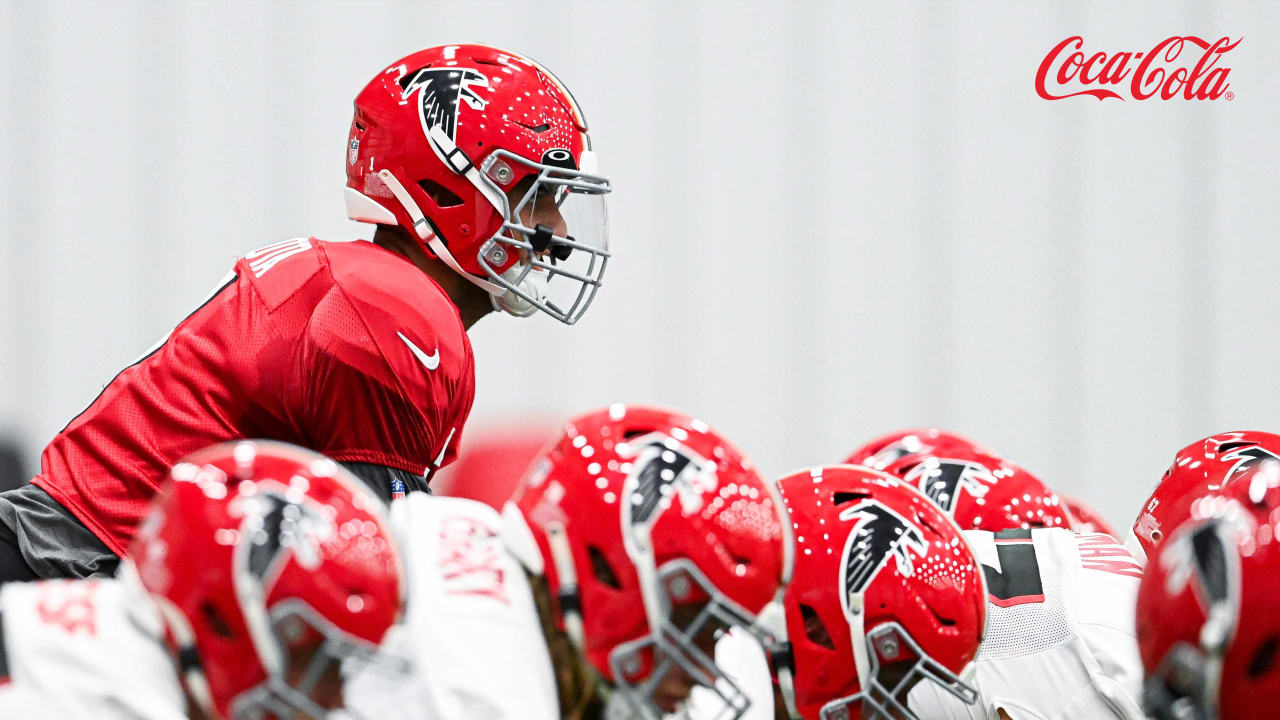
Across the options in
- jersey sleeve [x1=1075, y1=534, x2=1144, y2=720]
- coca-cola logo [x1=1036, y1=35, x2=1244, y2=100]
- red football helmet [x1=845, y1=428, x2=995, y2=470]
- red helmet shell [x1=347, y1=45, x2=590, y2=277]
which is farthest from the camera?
coca-cola logo [x1=1036, y1=35, x2=1244, y2=100]

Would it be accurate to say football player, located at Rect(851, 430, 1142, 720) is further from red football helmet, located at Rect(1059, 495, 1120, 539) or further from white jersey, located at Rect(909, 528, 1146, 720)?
red football helmet, located at Rect(1059, 495, 1120, 539)

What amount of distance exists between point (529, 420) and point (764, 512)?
7.11ft

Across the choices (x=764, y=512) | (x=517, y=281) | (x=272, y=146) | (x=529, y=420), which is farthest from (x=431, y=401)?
(x=272, y=146)

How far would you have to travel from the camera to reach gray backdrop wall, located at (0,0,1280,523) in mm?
3389

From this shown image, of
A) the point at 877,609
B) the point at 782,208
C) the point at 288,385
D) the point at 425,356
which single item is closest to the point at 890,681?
the point at 877,609

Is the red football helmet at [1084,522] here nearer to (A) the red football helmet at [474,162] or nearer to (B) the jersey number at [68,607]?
Result: (A) the red football helmet at [474,162]

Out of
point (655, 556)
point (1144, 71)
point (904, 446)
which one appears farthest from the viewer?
point (1144, 71)

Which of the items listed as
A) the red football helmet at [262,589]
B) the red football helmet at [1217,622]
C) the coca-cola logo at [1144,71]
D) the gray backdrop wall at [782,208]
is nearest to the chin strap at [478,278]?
the red football helmet at [262,589]

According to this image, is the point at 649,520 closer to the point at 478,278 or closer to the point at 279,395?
the point at 279,395

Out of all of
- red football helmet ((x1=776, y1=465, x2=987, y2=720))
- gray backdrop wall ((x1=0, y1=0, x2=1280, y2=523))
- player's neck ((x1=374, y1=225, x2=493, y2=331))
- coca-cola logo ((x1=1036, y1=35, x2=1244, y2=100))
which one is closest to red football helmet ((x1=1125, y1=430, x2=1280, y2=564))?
red football helmet ((x1=776, y1=465, x2=987, y2=720))

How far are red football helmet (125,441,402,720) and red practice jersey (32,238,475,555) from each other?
20.0 inches

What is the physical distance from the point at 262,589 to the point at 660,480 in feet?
1.24

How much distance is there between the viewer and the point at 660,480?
49.0 inches

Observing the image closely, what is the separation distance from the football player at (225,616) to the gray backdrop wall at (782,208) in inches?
91.4
